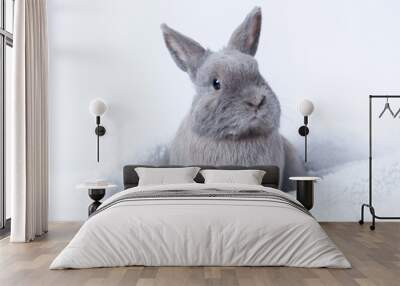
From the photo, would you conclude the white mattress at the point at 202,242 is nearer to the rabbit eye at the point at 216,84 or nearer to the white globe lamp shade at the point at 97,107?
the white globe lamp shade at the point at 97,107

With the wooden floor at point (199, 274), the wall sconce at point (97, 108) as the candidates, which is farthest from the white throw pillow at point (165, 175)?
the wooden floor at point (199, 274)

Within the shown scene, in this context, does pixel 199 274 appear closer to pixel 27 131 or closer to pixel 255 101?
pixel 27 131

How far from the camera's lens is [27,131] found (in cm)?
591

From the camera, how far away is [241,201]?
4.91 m

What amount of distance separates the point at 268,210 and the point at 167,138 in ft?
9.42

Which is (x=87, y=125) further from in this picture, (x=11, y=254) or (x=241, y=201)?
(x=241, y=201)

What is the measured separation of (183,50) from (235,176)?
71.9 inches

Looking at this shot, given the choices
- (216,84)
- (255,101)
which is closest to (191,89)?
(216,84)

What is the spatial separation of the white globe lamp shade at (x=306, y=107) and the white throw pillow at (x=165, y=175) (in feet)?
4.99

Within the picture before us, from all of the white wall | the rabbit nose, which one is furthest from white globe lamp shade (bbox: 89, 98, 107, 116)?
the rabbit nose

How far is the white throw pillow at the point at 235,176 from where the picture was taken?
21.6 ft

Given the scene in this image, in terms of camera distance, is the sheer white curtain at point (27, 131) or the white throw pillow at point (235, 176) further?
the white throw pillow at point (235, 176)

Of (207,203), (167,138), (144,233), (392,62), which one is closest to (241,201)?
(207,203)

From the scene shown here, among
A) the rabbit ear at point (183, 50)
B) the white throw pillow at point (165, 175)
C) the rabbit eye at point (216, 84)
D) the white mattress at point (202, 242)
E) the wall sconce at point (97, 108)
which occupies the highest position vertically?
the rabbit ear at point (183, 50)
